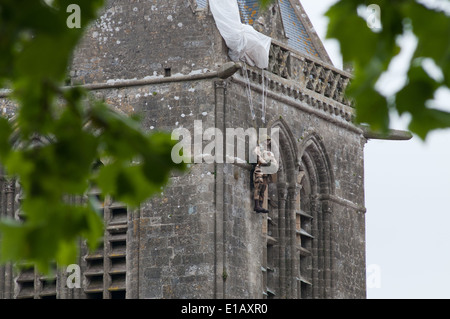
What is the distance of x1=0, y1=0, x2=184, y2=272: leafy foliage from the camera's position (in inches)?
293

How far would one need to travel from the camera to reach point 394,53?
25.3ft

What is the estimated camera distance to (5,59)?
762cm

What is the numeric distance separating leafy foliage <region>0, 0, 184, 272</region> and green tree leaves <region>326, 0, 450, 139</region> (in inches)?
41.2

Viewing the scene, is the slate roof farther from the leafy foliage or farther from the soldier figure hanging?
the leafy foliage

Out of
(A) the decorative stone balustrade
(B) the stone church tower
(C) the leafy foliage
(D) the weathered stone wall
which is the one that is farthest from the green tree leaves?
(A) the decorative stone balustrade

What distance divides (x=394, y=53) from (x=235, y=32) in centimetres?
2104

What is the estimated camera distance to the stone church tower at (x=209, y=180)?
92.6 ft

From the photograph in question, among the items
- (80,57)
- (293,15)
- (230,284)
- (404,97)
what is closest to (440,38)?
(404,97)

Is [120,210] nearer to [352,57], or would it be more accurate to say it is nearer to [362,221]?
[362,221]

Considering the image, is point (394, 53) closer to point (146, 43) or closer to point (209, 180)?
point (209, 180)

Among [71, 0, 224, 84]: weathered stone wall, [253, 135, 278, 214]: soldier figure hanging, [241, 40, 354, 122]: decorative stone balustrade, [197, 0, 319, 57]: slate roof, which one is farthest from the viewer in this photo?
[197, 0, 319, 57]: slate roof

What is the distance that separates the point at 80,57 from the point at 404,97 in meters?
22.3

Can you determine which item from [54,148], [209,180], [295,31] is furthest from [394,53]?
[295,31]

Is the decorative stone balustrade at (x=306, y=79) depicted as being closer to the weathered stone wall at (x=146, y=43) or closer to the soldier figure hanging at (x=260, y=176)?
the weathered stone wall at (x=146, y=43)
